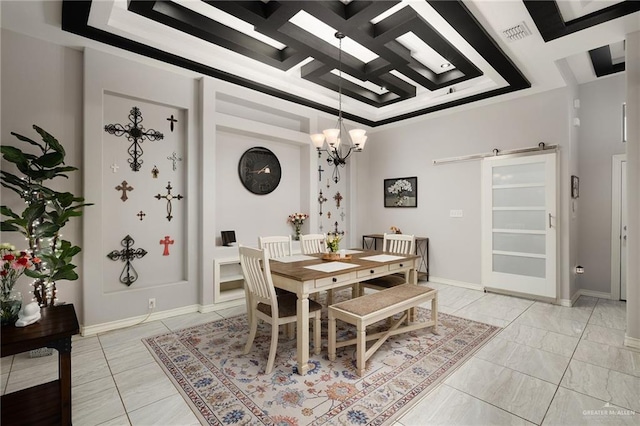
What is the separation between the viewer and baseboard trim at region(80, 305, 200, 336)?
3.03 meters

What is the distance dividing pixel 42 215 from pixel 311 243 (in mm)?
2644

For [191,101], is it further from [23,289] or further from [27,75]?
[23,289]

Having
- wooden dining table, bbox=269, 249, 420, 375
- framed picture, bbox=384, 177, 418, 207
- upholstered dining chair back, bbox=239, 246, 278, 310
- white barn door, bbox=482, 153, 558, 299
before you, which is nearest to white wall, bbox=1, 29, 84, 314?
upholstered dining chair back, bbox=239, 246, 278, 310

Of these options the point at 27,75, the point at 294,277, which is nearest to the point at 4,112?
the point at 27,75

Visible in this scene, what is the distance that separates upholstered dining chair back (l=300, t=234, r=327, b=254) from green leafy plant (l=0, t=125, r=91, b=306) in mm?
2250

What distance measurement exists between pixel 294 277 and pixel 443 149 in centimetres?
390

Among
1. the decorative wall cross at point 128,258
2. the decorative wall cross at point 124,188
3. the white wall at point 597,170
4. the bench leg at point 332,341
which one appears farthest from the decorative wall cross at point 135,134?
the white wall at point 597,170

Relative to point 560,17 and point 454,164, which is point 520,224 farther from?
point 560,17

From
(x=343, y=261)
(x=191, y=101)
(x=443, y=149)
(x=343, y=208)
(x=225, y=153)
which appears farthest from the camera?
(x=343, y=208)

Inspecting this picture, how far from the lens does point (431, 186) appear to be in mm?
5246

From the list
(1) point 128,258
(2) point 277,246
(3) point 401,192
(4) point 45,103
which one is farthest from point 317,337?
(3) point 401,192

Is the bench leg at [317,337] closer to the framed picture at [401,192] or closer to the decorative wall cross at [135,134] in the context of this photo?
the decorative wall cross at [135,134]

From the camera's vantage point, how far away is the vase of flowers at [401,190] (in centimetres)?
556

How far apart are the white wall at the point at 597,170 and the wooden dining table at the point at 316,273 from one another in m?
2.97
